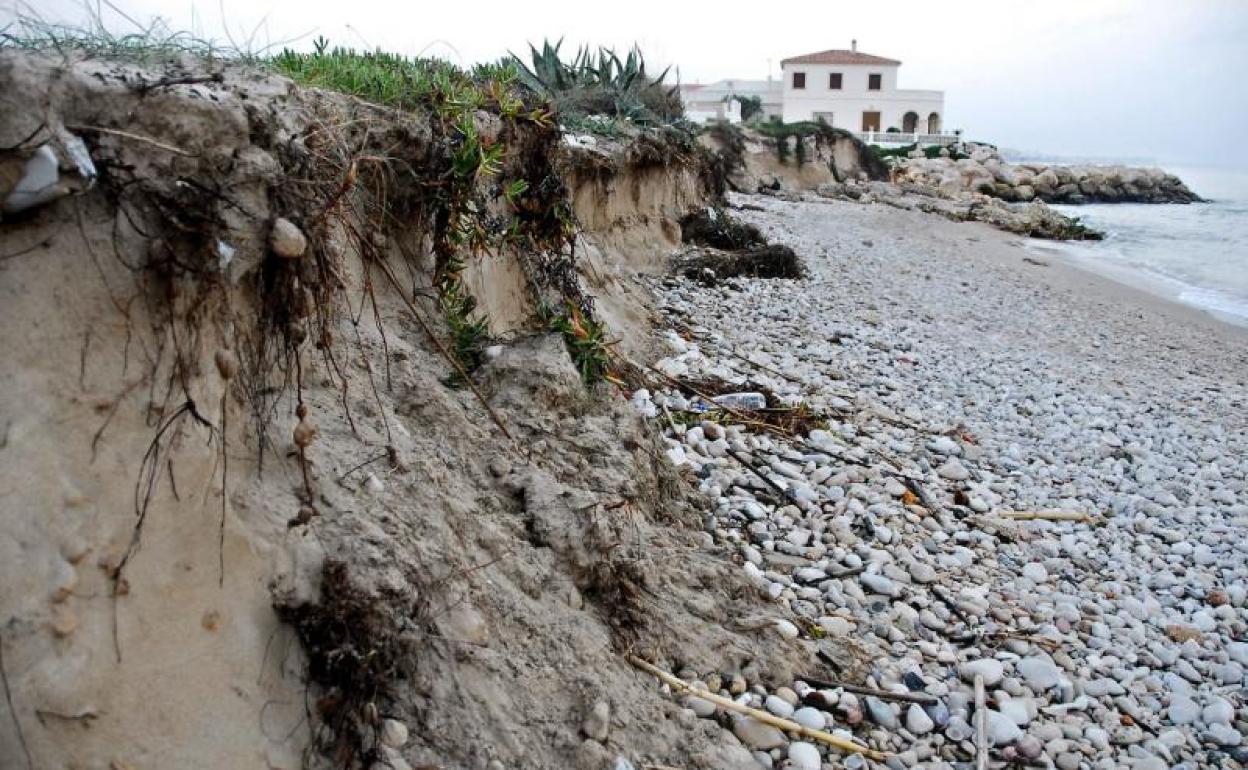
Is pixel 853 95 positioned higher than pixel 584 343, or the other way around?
pixel 853 95

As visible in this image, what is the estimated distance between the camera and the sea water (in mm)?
17406

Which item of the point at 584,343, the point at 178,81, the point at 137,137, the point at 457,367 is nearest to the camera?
the point at 137,137

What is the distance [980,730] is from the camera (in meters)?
3.35

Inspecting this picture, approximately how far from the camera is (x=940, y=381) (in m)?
Result: 7.83

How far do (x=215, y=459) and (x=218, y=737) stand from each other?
691 mm

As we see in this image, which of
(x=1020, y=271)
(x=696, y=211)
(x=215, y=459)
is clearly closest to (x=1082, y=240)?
(x=1020, y=271)

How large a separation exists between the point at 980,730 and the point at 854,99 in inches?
2175

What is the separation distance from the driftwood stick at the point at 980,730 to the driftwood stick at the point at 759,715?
355 millimetres

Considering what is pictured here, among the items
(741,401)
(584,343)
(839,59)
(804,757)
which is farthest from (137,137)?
(839,59)

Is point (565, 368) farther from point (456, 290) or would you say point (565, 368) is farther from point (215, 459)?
point (215, 459)

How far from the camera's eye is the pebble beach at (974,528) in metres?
3.45

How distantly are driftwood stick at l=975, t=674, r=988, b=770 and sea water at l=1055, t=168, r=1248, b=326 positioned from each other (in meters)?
13.5

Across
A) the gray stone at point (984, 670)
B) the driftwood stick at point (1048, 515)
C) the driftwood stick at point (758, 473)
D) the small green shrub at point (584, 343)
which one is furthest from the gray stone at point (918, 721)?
the driftwood stick at point (1048, 515)

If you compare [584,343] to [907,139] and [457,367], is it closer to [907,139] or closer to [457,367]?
[457,367]
